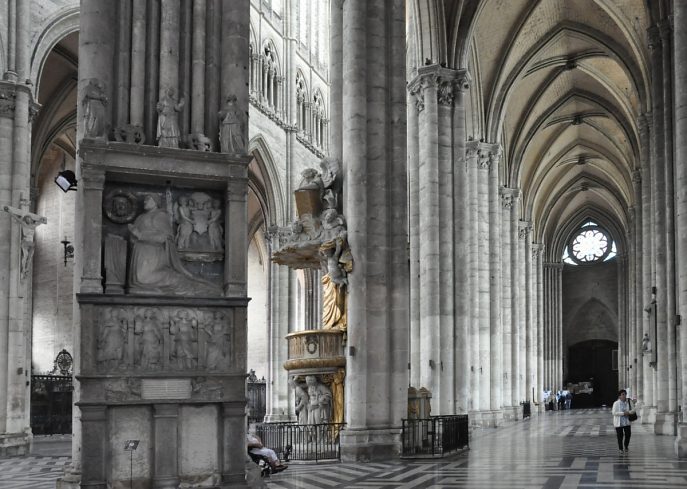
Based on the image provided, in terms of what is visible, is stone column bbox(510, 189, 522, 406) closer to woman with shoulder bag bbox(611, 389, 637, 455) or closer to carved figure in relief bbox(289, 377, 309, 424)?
woman with shoulder bag bbox(611, 389, 637, 455)

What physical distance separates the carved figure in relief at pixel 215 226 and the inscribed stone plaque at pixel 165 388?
70.7 inches

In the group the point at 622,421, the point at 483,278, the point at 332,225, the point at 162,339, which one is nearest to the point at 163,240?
the point at 162,339

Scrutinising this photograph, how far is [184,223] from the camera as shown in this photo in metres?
11.7

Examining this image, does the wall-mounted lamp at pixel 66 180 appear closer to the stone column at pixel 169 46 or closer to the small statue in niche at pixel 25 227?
the stone column at pixel 169 46

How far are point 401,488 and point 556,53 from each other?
107 feet

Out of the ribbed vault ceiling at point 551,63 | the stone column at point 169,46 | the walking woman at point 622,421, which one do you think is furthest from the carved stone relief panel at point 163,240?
the ribbed vault ceiling at point 551,63

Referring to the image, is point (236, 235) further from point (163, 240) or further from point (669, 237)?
point (669, 237)

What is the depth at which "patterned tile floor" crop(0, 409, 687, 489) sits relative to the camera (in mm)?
13328

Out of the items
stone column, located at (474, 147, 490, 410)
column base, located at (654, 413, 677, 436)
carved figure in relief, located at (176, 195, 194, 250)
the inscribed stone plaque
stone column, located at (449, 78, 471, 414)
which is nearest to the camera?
the inscribed stone plaque

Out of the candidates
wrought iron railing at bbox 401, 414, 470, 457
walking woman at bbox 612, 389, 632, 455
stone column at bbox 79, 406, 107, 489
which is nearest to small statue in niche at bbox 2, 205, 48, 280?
wrought iron railing at bbox 401, 414, 470, 457

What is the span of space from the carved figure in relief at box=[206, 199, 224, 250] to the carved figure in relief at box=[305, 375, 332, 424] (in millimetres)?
8171

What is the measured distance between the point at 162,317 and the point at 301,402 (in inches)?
349

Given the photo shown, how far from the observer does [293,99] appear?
145 ft

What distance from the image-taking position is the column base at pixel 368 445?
1800cm
